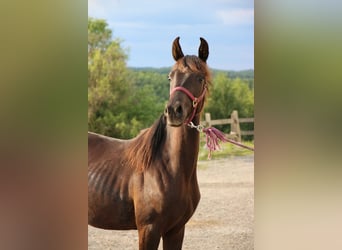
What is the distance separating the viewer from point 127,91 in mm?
1685

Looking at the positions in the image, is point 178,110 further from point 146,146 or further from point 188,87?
point 146,146

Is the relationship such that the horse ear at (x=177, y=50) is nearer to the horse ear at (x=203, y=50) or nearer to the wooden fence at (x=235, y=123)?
the horse ear at (x=203, y=50)

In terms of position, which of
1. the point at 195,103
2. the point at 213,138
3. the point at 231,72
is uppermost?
the point at 231,72

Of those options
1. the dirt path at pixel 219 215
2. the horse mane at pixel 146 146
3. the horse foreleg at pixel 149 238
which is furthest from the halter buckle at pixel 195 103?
the horse foreleg at pixel 149 238

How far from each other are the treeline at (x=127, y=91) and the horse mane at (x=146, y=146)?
0.11ft

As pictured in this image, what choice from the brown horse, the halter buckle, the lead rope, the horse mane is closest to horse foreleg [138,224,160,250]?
the brown horse

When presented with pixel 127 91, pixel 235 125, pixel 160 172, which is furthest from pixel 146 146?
pixel 235 125

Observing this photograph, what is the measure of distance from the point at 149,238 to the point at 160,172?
0.21 metres
